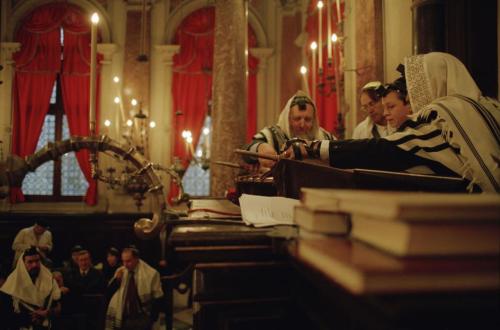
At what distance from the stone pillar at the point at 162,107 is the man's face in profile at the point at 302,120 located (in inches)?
260

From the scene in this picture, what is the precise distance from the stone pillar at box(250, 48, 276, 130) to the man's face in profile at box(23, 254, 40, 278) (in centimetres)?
582

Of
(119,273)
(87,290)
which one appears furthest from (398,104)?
(87,290)

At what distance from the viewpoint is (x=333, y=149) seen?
52.4 inches

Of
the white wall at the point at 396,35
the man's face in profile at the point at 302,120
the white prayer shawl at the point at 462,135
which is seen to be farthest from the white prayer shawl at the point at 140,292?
the white prayer shawl at the point at 462,135

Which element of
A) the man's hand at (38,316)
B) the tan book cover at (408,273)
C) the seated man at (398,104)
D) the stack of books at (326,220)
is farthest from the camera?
the man's hand at (38,316)

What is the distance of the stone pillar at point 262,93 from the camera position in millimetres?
9352

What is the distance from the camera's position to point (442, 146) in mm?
1267

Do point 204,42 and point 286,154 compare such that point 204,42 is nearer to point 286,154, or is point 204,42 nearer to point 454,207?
point 286,154

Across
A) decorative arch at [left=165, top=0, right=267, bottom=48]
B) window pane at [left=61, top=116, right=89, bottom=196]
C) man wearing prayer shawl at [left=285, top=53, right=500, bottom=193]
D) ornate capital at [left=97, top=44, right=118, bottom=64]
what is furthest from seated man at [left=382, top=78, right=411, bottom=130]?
window pane at [left=61, top=116, right=89, bottom=196]

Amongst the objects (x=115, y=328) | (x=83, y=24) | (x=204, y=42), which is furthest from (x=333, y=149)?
(x=83, y=24)

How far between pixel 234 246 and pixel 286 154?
1.82 feet

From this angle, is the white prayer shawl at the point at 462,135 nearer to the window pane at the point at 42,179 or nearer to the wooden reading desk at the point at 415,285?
the wooden reading desk at the point at 415,285

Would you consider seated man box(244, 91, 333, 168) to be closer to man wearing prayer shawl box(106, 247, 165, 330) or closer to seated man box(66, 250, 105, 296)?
man wearing prayer shawl box(106, 247, 165, 330)

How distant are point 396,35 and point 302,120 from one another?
1.09 meters
